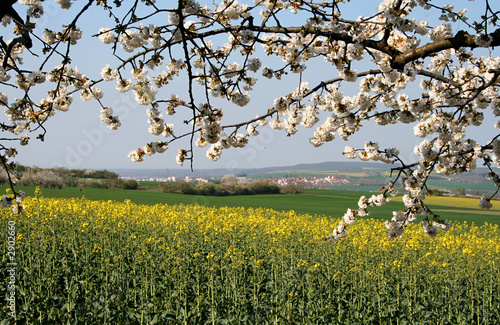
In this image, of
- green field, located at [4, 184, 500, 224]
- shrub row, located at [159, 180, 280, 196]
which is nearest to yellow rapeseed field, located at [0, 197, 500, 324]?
green field, located at [4, 184, 500, 224]

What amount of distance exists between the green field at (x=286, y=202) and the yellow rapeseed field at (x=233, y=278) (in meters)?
12.0

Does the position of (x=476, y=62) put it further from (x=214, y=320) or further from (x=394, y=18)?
(x=214, y=320)

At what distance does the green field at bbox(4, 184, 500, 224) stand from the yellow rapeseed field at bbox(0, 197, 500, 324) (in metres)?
12.0

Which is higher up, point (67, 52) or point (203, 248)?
point (67, 52)

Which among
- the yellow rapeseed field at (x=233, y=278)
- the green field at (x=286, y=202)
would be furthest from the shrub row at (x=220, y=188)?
the yellow rapeseed field at (x=233, y=278)

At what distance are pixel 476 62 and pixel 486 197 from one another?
1451mm

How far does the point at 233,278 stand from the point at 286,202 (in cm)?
2325

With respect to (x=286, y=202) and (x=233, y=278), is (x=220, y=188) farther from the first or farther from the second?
(x=233, y=278)

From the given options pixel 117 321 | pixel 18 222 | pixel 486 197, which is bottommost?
pixel 117 321

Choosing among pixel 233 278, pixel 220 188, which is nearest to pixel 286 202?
pixel 220 188

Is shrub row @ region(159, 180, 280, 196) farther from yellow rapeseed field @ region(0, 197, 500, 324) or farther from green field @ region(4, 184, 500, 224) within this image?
yellow rapeseed field @ region(0, 197, 500, 324)

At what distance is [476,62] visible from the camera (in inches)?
167

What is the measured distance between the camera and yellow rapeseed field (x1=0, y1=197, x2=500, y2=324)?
505 centimetres

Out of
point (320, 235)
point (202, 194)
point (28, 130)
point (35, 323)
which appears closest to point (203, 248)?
point (320, 235)
